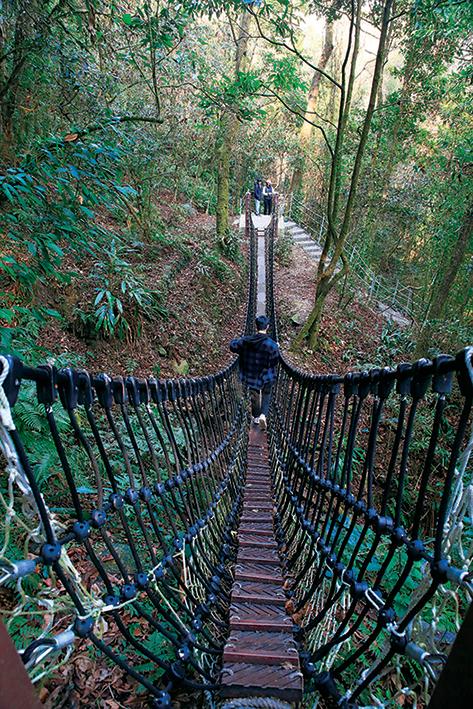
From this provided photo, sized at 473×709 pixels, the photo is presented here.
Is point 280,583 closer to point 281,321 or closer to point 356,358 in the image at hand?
point 356,358

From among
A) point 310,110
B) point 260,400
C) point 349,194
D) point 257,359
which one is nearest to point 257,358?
point 257,359

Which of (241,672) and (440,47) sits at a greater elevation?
(440,47)

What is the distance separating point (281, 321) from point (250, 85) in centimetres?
515

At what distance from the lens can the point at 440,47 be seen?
7.79 m

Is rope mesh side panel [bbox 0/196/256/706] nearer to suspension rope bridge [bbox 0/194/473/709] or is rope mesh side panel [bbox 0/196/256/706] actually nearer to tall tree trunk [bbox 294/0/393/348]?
suspension rope bridge [bbox 0/194/473/709]

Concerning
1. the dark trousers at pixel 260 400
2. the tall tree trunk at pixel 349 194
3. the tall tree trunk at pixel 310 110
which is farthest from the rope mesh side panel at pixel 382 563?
the tall tree trunk at pixel 310 110

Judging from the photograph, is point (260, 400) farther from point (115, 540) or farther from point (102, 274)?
point (102, 274)

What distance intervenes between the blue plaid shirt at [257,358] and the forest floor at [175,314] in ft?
4.21

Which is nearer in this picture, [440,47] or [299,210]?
[440,47]

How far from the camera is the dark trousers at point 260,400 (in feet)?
12.8

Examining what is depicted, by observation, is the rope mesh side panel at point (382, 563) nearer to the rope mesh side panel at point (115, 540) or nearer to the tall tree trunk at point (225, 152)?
Answer: the rope mesh side panel at point (115, 540)

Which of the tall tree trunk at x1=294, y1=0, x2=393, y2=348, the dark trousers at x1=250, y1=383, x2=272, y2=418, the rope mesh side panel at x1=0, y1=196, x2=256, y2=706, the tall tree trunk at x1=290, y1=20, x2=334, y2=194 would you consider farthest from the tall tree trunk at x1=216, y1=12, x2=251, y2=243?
the rope mesh side panel at x1=0, y1=196, x2=256, y2=706

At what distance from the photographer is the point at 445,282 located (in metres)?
6.79

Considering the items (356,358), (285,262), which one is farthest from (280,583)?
(285,262)
